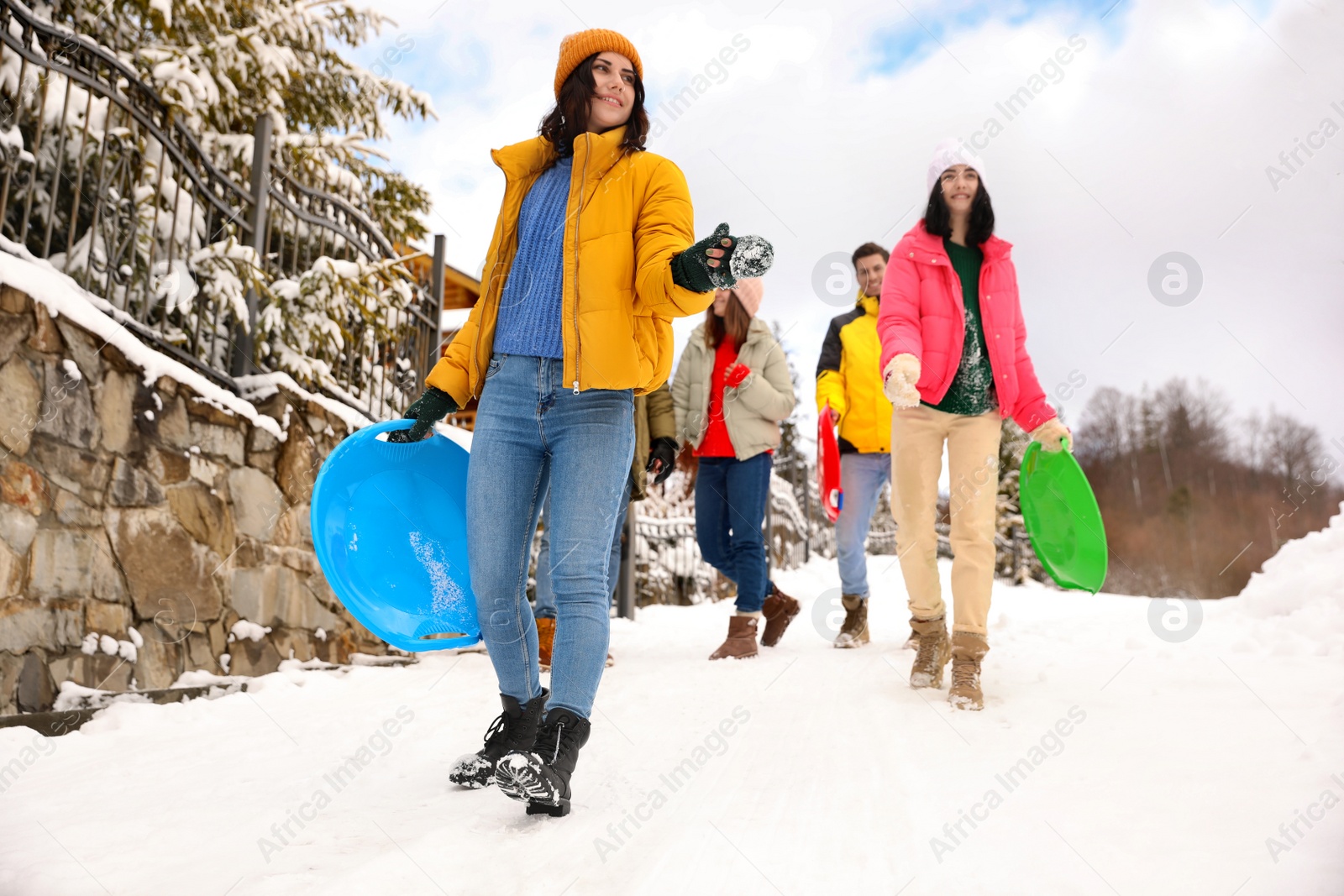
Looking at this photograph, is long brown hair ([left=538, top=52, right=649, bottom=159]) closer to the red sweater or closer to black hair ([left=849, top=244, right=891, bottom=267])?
the red sweater

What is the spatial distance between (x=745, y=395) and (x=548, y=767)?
9.62 feet

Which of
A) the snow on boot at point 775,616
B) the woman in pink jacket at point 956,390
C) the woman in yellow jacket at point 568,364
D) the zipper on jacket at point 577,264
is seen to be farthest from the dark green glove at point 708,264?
the snow on boot at point 775,616

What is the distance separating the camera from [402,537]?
2.43m

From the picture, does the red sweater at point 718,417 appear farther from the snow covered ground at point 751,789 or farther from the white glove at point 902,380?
the white glove at point 902,380

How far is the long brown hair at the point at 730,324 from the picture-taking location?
463 centimetres

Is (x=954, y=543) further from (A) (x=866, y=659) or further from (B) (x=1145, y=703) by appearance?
(A) (x=866, y=659)

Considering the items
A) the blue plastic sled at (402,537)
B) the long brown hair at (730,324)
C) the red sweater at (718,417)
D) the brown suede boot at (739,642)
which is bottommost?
the brown suede boot at (739,642)

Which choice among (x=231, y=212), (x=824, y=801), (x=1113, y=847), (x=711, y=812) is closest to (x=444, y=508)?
(x=711, y=812)

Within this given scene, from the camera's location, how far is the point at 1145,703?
9.07 ft

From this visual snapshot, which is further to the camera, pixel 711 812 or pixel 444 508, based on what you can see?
pixel 444 508

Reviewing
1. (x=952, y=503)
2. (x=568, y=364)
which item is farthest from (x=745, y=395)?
(x=568, y=364)

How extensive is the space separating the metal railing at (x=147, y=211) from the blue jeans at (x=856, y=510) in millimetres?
2854

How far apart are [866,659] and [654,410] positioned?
1.60 meters

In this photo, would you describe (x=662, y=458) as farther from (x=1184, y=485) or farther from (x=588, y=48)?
(x=1184, y=485)
